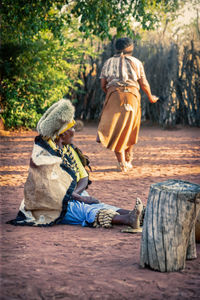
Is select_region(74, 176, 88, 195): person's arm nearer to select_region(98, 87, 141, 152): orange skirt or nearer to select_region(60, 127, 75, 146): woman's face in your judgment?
select_region(60, 127, 75, 146): woman's face

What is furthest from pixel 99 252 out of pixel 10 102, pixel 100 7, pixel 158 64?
pixel 158 64

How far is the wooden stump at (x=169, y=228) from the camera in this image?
2.70 metres

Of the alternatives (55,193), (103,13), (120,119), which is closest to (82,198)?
(55,193)

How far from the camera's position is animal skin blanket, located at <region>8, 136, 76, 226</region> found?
3.77 metres

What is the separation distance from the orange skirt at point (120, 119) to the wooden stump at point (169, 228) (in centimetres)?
387

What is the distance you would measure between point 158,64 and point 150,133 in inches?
128

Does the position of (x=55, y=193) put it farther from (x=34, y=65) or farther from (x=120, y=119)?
(x=34, y=65)

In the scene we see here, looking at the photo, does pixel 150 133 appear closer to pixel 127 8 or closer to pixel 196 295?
pixel 127 8

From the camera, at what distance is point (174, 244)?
8.86 feet

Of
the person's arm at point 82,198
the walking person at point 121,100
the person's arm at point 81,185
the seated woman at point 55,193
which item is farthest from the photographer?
the walking person at point 121,100

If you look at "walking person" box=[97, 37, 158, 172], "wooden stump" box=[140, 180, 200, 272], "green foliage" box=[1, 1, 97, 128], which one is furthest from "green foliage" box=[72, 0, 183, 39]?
"wooden stump" box=[140, 180, 200, 272]

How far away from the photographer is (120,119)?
6586 millimetres

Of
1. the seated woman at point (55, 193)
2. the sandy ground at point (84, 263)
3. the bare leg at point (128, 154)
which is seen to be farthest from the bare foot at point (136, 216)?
the bare leg at point (128, 154)

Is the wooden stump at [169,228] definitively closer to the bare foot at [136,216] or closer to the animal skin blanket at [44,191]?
the bare foot at [136,216]
